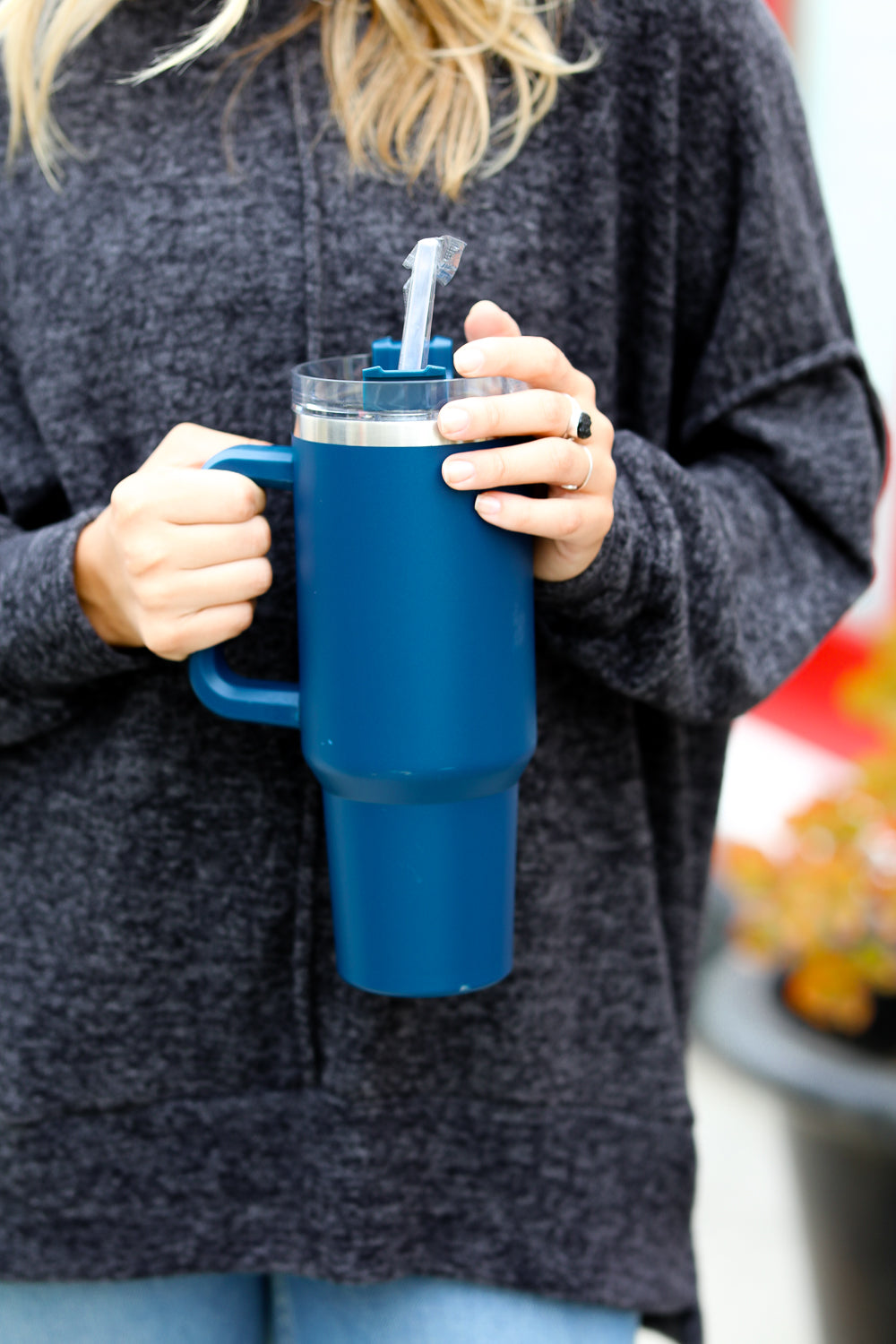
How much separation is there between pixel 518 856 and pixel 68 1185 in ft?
1.12

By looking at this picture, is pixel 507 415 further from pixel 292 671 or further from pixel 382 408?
pixel 292 671

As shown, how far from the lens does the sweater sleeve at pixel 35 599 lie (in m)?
0.69

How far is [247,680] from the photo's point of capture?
65cm

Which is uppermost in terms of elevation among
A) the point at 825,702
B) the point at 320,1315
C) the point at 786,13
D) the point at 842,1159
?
the point at 786,13

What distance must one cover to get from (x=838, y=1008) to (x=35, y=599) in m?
1.03

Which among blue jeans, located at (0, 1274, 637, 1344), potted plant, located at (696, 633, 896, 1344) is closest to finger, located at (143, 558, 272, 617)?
blue jeans, located at (0, 1274, 637, 1344)

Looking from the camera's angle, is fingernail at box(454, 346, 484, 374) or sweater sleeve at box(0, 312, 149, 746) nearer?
fingernail at box(454, 346, 484, 374)

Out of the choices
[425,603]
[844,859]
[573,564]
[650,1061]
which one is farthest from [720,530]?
[844,859]

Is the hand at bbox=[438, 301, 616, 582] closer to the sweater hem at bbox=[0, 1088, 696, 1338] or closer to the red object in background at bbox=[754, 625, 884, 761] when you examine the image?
→ the sweater hem at bbox=[0, 1088, 696, 1338]

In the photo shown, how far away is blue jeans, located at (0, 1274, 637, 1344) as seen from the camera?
794mm

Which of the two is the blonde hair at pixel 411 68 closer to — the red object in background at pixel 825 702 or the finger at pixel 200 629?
the finger at pixel 200 629

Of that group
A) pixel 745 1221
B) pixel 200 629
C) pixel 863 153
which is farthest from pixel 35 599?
pixel 863 153

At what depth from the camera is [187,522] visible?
1.98 feet

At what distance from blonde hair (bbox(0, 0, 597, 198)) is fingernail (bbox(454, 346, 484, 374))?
0.21 m
